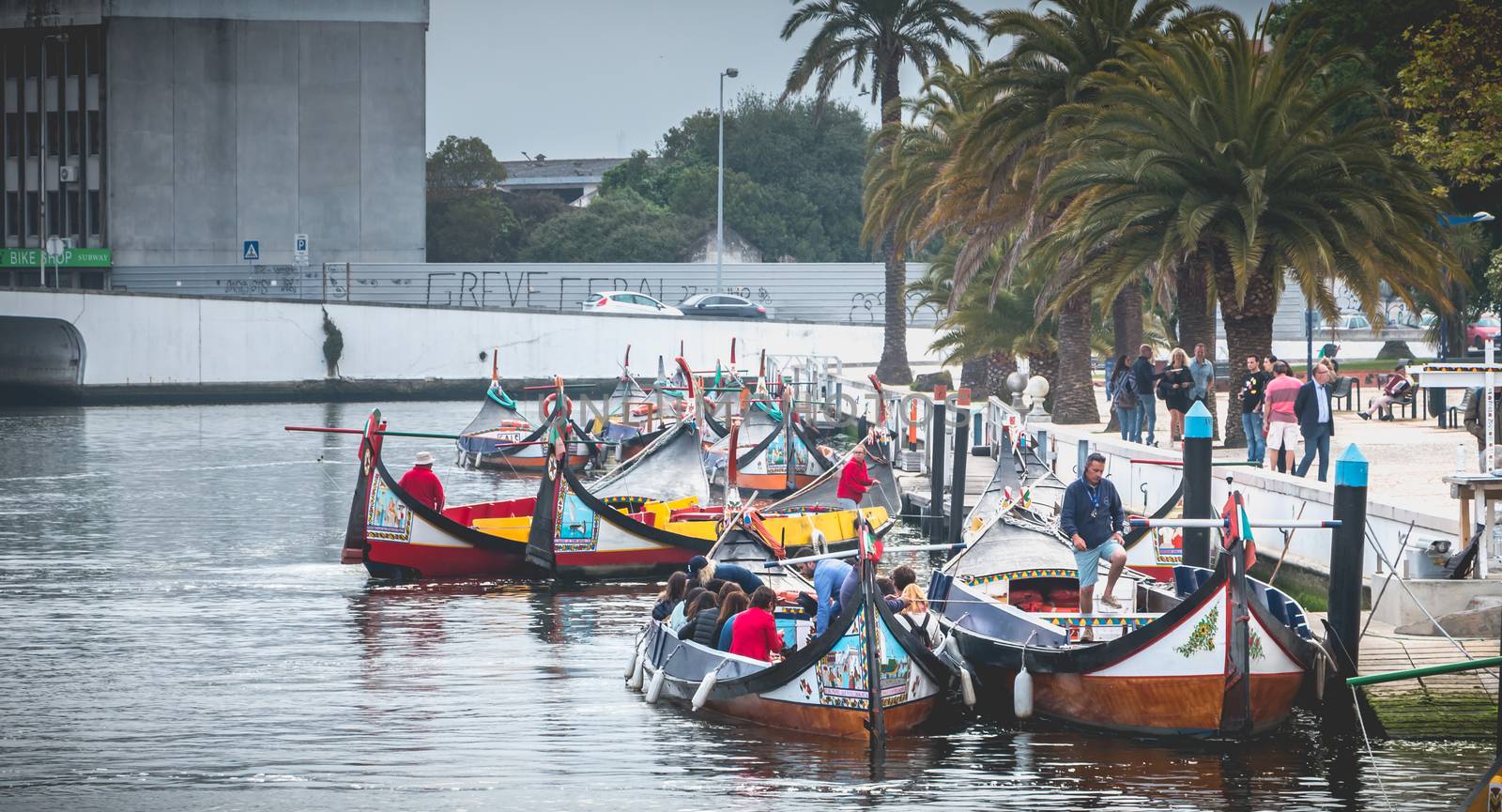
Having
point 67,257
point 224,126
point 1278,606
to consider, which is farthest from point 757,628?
point 67,257

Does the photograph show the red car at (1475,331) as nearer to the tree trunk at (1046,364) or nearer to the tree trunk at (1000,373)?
the tree trunk at (1046,364)

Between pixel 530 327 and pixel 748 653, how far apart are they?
54.7 metres

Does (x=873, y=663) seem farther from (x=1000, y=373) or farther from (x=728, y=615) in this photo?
(x=1000, y=373)

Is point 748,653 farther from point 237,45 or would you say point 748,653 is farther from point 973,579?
point 237,45

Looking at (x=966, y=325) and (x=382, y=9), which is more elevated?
(x=382, y=9)

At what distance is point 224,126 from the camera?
7588 cm

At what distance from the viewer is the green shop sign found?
75312mm

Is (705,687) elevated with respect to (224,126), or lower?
lower

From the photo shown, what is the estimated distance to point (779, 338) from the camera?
2758 inches

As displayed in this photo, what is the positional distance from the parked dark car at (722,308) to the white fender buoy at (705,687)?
53128 millimetres

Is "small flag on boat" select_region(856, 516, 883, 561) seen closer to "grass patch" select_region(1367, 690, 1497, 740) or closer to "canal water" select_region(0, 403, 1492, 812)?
"canal water" select_region(0, 403, 1492, 812)

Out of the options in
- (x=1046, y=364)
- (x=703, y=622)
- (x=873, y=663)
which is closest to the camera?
(x=873, y=663)

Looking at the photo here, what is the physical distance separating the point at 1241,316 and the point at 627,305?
146ft

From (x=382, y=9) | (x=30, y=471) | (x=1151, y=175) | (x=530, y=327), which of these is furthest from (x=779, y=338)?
(x=1151, y=175)
